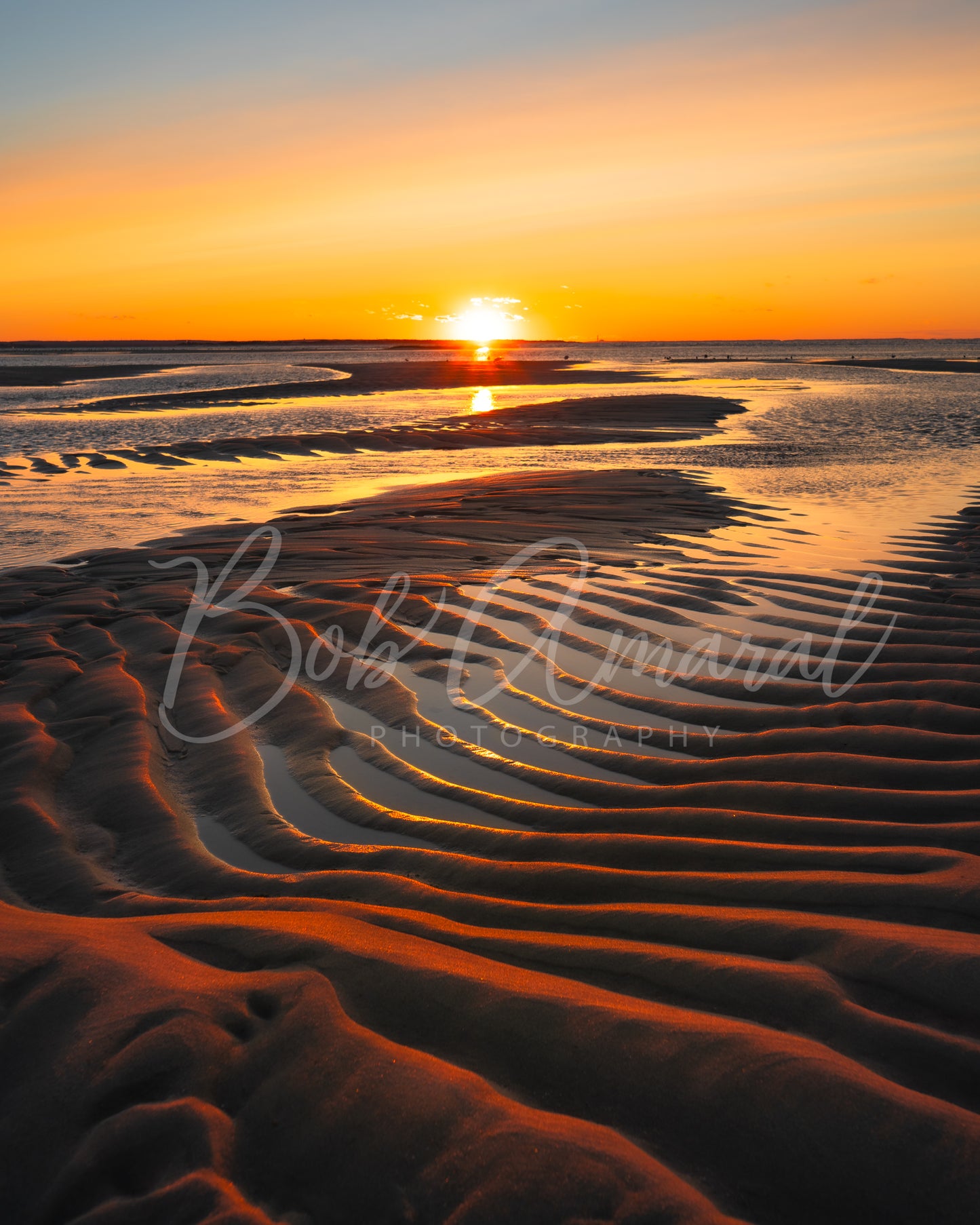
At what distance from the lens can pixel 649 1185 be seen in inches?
67.6

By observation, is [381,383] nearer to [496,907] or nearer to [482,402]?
[482,402]

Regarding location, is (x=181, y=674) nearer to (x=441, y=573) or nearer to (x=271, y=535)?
(x=441, y=573)

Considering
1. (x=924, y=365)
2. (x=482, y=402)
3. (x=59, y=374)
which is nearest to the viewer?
(x=482, y=402)

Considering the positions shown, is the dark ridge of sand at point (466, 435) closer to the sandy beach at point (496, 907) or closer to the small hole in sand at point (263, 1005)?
the sandy beach at point (496, 907)

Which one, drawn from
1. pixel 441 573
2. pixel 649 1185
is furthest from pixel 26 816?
pixel 441 573

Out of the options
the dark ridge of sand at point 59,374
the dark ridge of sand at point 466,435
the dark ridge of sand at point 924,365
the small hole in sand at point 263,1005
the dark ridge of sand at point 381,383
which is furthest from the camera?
the dark ridge of sand at point 924,365

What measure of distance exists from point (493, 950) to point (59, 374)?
189 feet

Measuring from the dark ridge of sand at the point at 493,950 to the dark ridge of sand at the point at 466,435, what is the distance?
40.2 ft

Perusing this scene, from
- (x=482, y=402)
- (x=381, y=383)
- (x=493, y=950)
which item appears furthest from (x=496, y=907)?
(x=381, y=383)

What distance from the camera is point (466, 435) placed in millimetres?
19453

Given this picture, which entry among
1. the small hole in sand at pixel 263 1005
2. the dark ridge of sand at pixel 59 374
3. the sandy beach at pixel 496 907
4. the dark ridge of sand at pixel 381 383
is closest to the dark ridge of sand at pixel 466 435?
the dark ridge of sand at pixel 381 383

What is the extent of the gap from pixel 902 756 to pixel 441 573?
14.8 feet

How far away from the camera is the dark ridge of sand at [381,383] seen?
95.8 ft

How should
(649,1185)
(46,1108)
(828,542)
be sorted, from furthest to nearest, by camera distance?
1. (828,542)
2. (46,1108)
3. (649,1185)
